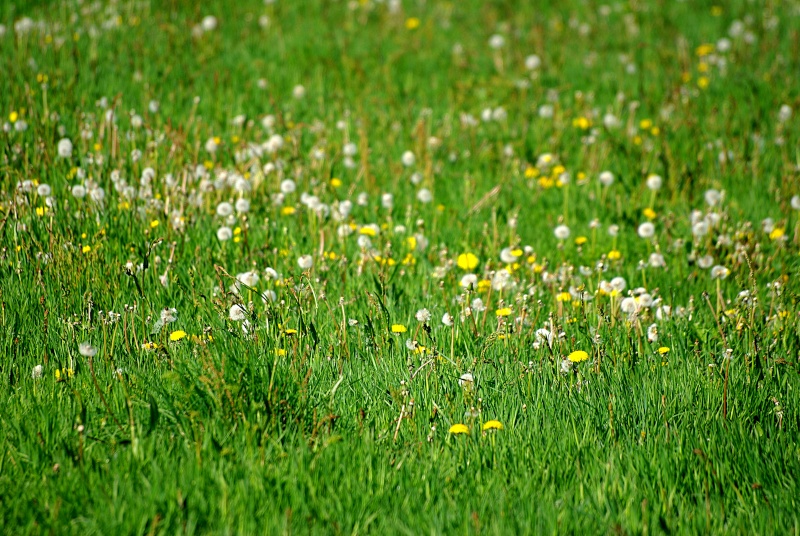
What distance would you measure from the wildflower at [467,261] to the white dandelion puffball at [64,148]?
8.21ft

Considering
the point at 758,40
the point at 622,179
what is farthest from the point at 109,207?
the point at 758,40

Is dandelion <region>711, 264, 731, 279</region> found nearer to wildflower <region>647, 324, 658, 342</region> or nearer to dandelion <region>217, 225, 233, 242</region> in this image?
wildflower <region>647, 324, 658, 342</region>

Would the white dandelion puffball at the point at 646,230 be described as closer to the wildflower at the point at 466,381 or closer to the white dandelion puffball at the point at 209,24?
the wildflower at the point at 466,381

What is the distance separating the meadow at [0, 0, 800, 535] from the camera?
2332mm

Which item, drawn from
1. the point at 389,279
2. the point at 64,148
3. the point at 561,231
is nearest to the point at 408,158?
the point at 561,231

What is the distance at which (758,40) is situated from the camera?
7.52 metres

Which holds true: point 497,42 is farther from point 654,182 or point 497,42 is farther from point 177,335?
point 177,335

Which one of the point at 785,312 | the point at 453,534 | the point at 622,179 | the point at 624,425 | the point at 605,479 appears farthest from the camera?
the point at 622,179

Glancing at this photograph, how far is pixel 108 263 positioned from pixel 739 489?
2.89m

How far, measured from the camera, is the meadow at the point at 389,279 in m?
2.33

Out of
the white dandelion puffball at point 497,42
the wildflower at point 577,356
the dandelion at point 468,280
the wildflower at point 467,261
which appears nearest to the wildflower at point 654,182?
the wildflower at point 467,261

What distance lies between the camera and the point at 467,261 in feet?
12.8

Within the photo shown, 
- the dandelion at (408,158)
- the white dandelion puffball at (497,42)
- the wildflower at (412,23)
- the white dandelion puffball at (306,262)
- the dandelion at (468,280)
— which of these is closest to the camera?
the white dandelion puffball at (306,262)

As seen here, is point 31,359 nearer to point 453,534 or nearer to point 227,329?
point 227,329
